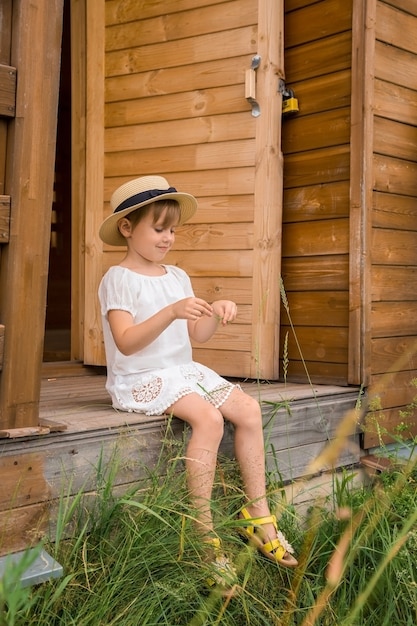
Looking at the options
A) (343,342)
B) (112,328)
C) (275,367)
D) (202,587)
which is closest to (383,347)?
(343,342)

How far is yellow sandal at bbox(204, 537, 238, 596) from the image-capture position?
170 cm

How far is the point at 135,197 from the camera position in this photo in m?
2.37

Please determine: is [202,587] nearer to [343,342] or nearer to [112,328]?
[112,328]

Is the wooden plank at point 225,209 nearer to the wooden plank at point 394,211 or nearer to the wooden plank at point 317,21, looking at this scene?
the wooden plank at point 394,211

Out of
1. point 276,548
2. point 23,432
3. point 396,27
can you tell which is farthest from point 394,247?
point 23,432

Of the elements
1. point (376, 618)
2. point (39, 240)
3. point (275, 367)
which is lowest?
point (376, 618)

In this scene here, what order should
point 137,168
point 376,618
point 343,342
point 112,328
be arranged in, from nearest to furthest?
point 376,618 < point 112,328 < point 343,342 < point 137,168

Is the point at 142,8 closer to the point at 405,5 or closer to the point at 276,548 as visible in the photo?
the point at 405,5

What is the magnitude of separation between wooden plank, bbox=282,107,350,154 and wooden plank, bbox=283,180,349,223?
19 cm

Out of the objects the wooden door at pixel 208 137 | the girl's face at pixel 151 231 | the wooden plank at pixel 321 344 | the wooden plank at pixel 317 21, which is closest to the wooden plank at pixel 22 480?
the girl's face at pixel 151 231

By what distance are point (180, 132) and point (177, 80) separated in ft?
0.85

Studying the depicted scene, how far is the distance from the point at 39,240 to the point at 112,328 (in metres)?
0.52

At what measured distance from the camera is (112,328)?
7.57 ft

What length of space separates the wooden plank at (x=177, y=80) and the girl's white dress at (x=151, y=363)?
134 cm
